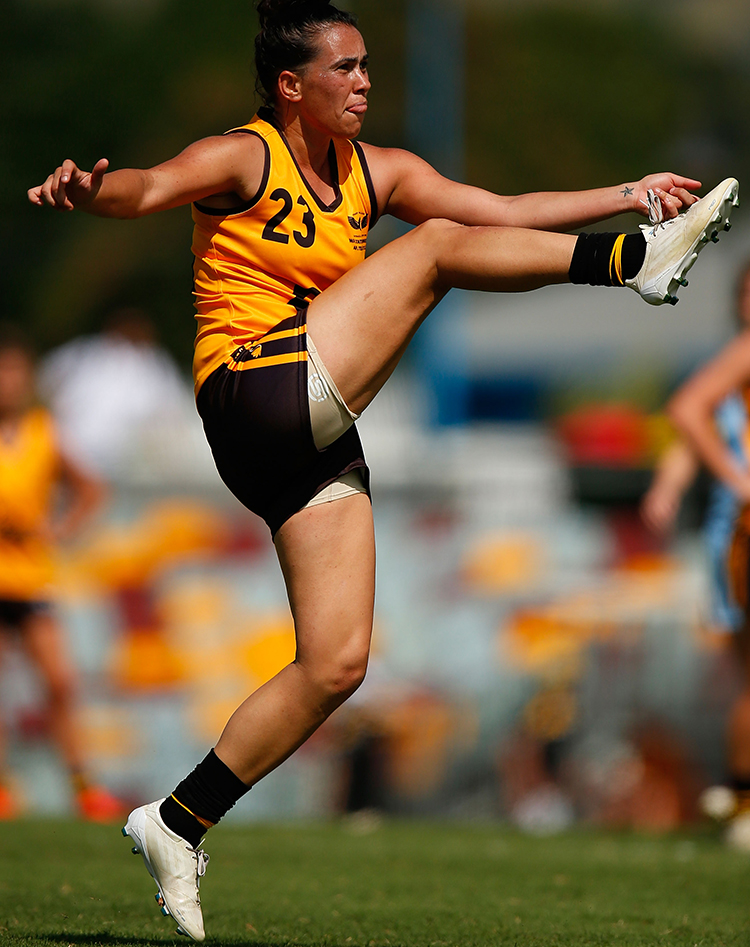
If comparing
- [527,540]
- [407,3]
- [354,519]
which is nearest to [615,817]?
[527,540]

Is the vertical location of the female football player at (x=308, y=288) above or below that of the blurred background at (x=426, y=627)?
above

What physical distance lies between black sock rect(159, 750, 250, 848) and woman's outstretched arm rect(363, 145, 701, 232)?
1646 mm

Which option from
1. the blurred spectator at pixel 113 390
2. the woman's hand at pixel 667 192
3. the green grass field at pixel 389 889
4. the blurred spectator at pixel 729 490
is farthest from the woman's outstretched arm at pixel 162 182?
the blurred spectator at pixel 113 390

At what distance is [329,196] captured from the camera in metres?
3.82

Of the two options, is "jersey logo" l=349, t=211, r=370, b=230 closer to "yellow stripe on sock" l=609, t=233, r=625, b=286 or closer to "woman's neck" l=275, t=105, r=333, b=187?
"woman's neck" l=275, t=105, r=333, b=187

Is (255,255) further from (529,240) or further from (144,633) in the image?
(144,633)

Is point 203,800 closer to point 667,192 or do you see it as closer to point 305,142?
point 305,142

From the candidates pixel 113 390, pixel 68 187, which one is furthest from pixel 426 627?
pixel 68 187

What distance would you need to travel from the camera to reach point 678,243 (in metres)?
3.41

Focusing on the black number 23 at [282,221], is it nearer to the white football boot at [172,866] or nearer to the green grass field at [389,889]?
the white football boot at [172,866]

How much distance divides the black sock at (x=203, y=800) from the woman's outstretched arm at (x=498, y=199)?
165 centimetres

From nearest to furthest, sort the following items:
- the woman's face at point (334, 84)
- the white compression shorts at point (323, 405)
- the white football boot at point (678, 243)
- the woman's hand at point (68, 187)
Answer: the woman's hand at point (68, 187), the white football boot at point (678, 243), the white compression shorts at point (323, 405), the woman's face at point (334, 84)

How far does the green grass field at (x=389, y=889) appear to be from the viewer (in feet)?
12.9

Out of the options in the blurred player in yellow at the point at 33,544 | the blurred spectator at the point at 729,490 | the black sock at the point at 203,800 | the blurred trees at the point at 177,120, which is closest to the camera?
the black sock at the point at 203,800
